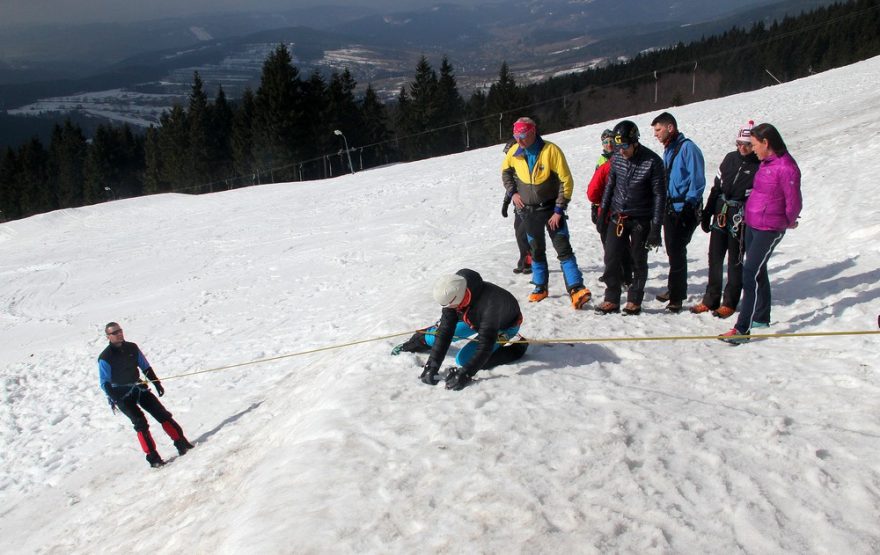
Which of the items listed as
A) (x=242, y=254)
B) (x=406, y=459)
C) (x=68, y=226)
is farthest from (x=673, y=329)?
(x=68, y=226)

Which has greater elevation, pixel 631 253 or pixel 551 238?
pixel 551 238

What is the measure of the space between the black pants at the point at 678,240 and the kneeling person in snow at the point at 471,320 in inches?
90.2

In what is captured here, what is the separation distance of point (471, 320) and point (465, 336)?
0.67 metres

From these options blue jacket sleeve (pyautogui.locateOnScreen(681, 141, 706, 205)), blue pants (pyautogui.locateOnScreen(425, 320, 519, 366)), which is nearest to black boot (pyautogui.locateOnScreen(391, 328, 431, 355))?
blue pants (pyautogui.locateOnScreen(425, 320, 519, 366))

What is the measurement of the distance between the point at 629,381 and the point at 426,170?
2138 centimetres

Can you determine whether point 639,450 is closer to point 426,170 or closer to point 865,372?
point 865,372

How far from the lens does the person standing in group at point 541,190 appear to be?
704 centimetres

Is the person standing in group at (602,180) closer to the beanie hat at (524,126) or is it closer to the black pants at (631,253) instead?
the black pants at (631,253)

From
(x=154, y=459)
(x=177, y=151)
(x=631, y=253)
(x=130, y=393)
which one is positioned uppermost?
(x=177, y=151)

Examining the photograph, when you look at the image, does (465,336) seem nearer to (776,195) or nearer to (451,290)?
(451,290)

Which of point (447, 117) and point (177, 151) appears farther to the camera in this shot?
point (447, 117)

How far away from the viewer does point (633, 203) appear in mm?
6598

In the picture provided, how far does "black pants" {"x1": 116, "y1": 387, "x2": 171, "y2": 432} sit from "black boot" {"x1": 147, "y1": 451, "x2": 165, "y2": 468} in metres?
0.31

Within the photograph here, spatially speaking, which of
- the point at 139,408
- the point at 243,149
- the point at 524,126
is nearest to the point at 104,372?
the point at 139,408
